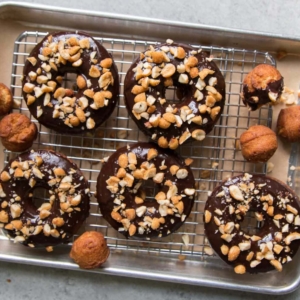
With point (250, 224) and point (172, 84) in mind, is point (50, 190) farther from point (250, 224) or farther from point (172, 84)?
point (250, 224)

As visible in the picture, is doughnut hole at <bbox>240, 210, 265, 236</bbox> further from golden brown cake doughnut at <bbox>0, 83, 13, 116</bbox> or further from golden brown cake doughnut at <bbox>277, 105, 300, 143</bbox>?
golden brown cake doughnut at <bbox>0, 83, 13, 116</bbox>

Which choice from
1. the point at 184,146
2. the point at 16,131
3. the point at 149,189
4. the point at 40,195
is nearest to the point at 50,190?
the point at 40,195

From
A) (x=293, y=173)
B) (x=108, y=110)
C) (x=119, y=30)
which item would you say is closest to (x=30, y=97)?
(x=108, y=110)

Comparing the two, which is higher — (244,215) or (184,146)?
(184,146)

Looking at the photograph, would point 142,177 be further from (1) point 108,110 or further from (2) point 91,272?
(2) point 91,272

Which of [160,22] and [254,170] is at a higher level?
[160,22]

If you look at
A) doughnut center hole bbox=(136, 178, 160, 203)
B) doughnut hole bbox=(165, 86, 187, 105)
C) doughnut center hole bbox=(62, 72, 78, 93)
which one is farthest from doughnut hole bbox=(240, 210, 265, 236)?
doughnut center hole bbox=(62, 72, 78, 93)

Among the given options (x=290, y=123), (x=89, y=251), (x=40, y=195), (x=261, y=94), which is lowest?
(x=89, y=251)
